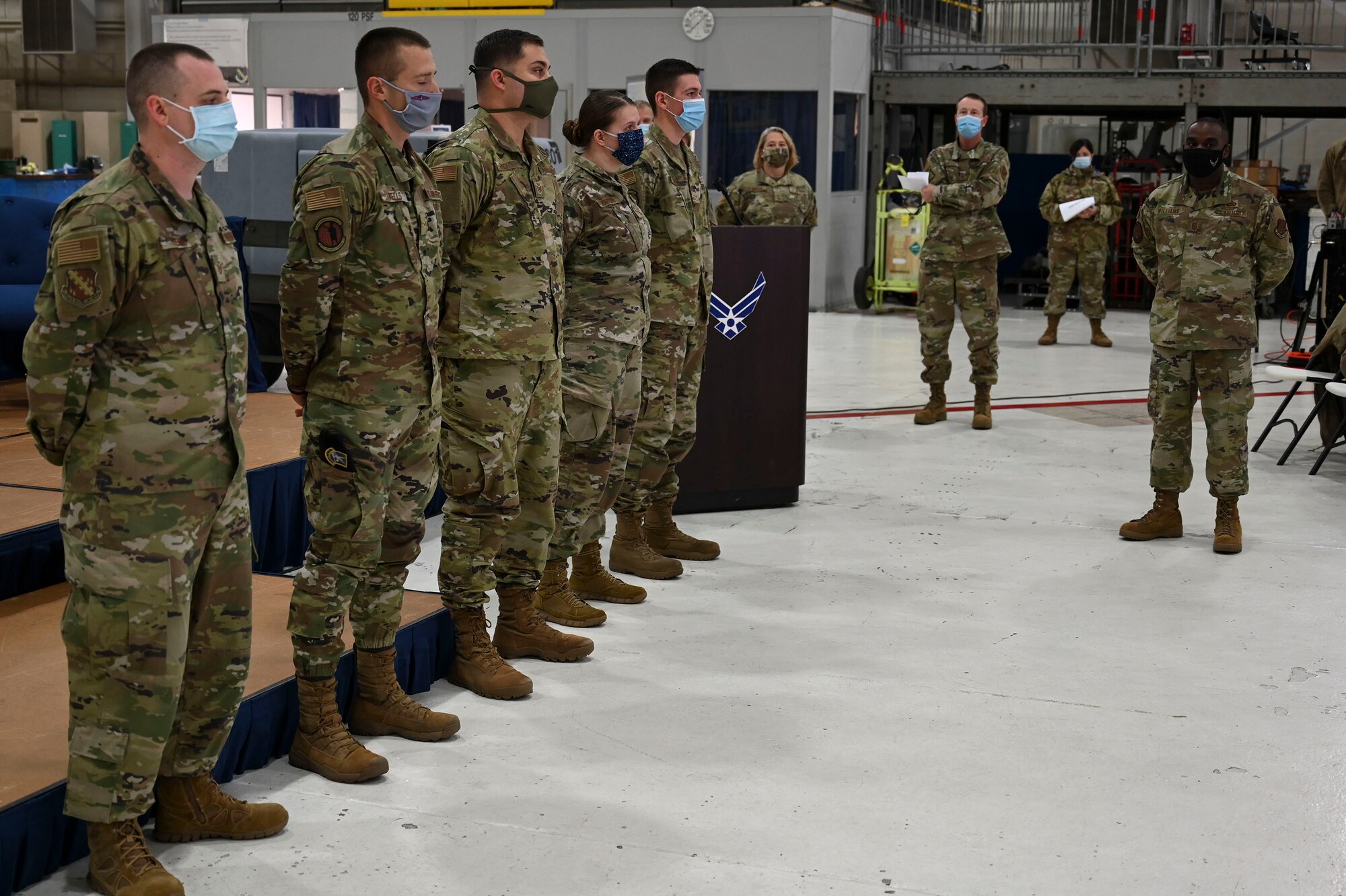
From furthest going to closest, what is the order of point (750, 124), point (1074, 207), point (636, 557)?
point (750, 124) → point (1074, 207) → point (636, 557)

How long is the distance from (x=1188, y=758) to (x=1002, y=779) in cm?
53

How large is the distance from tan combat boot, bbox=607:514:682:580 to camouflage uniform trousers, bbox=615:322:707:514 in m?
0.06

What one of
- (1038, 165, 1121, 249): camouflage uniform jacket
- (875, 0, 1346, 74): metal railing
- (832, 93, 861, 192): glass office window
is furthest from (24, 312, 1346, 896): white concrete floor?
(875, 0, 1346, 74): metal railing

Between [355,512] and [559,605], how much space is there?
1481 mm

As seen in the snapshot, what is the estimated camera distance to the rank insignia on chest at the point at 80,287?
96.7 inches

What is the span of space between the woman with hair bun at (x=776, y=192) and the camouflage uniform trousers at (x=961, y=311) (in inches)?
47.3

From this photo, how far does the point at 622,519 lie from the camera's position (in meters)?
5.19

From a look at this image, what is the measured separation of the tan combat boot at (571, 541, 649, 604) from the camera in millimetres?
4824

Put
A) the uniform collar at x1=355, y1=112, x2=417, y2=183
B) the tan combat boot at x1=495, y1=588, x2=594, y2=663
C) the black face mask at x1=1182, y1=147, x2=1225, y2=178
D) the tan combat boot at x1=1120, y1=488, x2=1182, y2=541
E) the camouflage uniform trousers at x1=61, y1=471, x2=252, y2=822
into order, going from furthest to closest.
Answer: the tan combat boot at x1=1120, y1=488, x2=1182, y2=541
the black face mask at x1=1182, y1=147, x2=1225, y2=178
the tan combat boot at x1=495, y1=588, x2=594, y2=663
the uniform collar at x1=355, y1=112, x2=417, y2=183
the camouflage uniform trousers at x1=61, y1=471, x2=252, y2=822

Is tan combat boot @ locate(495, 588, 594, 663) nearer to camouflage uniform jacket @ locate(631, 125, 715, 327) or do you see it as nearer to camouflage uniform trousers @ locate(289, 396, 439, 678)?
camouflage uniform trousers @ locate(289, 396, 439, 678)

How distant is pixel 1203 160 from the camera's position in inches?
213

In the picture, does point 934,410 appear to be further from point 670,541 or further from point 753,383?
point 670,541

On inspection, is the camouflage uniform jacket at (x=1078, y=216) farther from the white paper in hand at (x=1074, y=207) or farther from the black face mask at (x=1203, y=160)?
the black face mask at (x=1203, y=160)

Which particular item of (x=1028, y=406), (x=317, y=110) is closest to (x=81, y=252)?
(x=1028, y=406)
